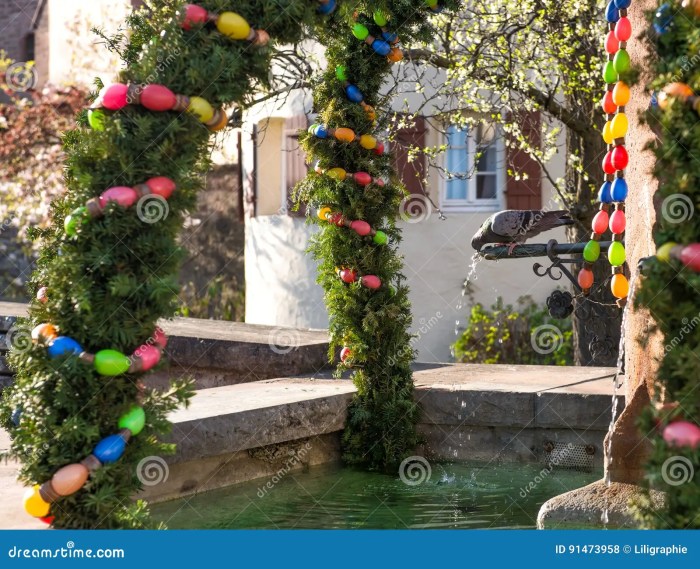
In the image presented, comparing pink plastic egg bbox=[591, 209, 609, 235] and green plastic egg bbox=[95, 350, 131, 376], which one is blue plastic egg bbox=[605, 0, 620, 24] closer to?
pink plastic egg bbox=[591, 209, 609, 235]

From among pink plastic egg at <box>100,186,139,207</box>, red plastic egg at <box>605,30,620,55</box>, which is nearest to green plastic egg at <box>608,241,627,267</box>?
red plastic egg at <box>605,30,620,55</box>

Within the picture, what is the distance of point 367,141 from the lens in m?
5.96

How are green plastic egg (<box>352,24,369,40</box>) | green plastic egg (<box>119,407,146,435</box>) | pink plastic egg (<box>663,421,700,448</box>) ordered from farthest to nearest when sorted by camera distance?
green plastic egg (<box>352,24,369,40</box>) < green plastic egg (<box>119,407,146,435</box>) < pink plastic egg (<box>663,421,700,448</box>)

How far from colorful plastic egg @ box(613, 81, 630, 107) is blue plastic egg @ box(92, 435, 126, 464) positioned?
99.2 inches

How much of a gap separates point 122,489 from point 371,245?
2.93m

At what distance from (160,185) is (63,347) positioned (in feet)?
1.94

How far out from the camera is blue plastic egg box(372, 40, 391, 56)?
5770mm

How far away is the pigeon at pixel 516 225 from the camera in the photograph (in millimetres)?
5703

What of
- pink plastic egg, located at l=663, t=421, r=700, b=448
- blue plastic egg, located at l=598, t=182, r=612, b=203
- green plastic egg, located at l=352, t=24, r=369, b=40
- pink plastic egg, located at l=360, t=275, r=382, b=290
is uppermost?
green plastic egg, located at l=352, t=24, r=369, b=40

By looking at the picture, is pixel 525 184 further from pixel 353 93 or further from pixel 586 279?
pixel 586 279

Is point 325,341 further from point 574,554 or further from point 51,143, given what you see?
point 51,143

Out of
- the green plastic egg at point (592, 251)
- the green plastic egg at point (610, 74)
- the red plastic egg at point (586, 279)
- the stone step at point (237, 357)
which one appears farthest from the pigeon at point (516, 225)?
the stone step at point (237, 357)

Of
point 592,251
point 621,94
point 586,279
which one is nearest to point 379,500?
point 586,279

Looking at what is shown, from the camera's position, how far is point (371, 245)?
610 centimetres
